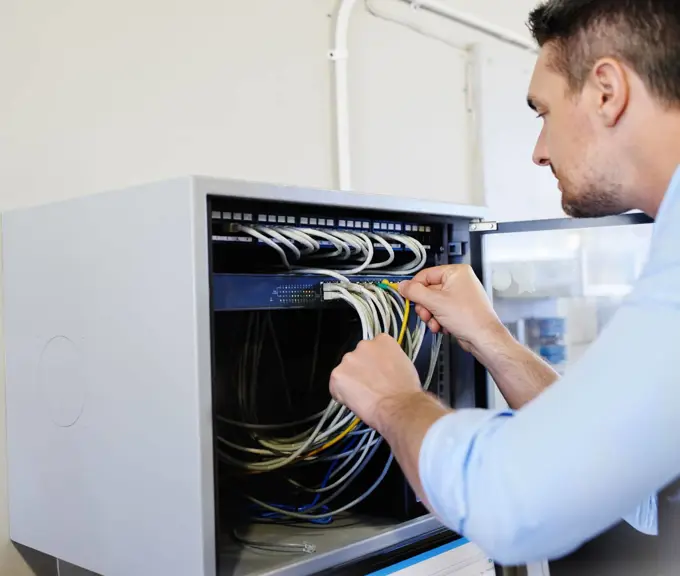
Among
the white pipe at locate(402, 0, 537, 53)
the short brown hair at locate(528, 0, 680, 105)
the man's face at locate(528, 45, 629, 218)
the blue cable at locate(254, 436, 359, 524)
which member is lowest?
the blue cable at locate(254, 436, 359, 524)

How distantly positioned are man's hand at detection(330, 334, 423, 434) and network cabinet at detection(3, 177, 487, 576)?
0.32 feet

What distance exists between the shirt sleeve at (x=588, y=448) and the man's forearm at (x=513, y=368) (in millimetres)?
417

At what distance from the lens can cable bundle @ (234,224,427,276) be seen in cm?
90

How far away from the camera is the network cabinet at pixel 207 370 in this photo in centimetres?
79

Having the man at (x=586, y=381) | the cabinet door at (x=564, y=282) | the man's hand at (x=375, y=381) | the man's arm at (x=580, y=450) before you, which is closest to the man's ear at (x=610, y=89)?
the man at (x=586, y=381)

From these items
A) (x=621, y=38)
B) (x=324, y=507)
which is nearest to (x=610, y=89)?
(x=621, y=38)

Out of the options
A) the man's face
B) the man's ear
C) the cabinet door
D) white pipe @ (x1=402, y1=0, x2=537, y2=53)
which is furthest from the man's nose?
white pipe @ (x1=402, y1=0, x2=537, y2=53)

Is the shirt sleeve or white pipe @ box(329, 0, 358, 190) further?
white pipe @ box(329, 0, 358, 190)

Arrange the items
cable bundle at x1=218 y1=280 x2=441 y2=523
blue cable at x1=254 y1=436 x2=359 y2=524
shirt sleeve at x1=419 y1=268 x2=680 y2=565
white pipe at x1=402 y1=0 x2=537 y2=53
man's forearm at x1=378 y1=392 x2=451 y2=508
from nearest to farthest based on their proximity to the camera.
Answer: shirt sleeve at x1=419 y1=268 x2=680 y2=565, man's forearm at x1=378 y1=392 x2=451 y2=508, cable bundle at x1=218 y1=280 x2=441 y2=523, blue cable at x1=254 y1=436 x2=359 y2=524, white pipe at x1=402 y1=0 x2=537 y2=53

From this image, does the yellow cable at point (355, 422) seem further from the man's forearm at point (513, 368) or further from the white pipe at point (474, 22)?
the white pipe at point (474, 22)

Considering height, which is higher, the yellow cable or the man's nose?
the man's nose

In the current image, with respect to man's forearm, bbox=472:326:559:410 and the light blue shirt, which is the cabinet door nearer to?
man's forearm, bbox=472:326:559:410

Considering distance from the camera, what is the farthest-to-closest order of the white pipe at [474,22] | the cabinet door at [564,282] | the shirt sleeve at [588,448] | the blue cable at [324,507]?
1. the white pipe at [474,22]
2. the cabinet door at [564,282]
3. the blue cable at [324,507]
4. the shirt sleeve at [588,448]

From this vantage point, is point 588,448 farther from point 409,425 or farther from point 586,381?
point 409,425
